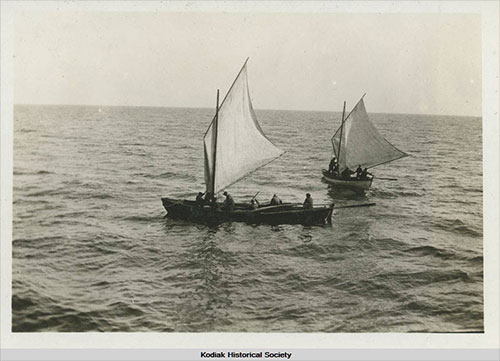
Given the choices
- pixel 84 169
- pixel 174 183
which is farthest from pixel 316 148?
pixel 84 169

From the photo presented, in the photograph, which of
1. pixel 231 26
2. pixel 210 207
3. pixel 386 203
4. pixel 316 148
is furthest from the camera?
pixel 316 148

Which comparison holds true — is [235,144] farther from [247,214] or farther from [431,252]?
[431,252]

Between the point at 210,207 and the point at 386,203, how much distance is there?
9.80 meters

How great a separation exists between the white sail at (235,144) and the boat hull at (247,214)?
0.96m

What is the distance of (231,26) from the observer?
11.3 meters

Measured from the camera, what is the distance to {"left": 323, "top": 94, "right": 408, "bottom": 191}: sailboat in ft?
76.6

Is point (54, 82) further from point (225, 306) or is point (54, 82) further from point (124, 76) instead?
point (225, 306)

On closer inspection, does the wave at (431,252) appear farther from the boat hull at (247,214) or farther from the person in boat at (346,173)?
the person in boat at (346,173)

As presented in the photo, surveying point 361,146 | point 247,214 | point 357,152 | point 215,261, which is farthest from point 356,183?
point 215,261

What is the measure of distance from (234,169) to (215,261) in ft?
14.9

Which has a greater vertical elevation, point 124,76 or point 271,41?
point 271,41

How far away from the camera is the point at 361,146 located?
2459 centimetres

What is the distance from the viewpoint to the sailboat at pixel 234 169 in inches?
638

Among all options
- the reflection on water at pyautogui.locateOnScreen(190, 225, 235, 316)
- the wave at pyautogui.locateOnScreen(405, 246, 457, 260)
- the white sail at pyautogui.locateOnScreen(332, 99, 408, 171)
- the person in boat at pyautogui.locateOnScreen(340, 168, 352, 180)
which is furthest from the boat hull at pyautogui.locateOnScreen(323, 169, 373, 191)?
the reflection on water at pyautogui.locateOnScreen(190, 225, 235, 316)
